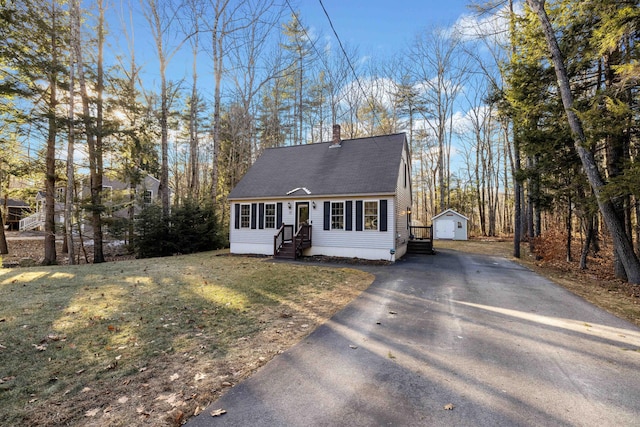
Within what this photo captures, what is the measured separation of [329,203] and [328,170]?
213 cm

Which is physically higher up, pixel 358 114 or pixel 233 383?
pixel 358 114

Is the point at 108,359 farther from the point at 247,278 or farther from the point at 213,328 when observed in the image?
the point at 247,278

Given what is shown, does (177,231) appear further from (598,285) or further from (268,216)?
(598,285)

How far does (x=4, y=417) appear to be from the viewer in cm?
223

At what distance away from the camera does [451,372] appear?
10.2 ft

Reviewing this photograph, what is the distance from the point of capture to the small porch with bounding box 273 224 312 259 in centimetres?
1250

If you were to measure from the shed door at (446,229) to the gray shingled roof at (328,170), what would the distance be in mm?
12950

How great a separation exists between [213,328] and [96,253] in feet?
40.9

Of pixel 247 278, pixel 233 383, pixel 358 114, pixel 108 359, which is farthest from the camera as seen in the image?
pixel 358 114

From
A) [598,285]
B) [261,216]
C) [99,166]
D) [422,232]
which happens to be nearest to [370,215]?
[261,216]

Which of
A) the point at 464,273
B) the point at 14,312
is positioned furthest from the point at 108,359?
the point at 464,273

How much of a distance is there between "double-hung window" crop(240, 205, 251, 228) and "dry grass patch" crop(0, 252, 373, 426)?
23.3 feet

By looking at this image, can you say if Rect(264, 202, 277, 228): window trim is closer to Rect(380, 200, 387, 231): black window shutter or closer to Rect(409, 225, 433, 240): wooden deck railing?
Rect(380, 200, 387, 231): black window shutter

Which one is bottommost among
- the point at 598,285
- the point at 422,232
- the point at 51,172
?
the point at 598,285
